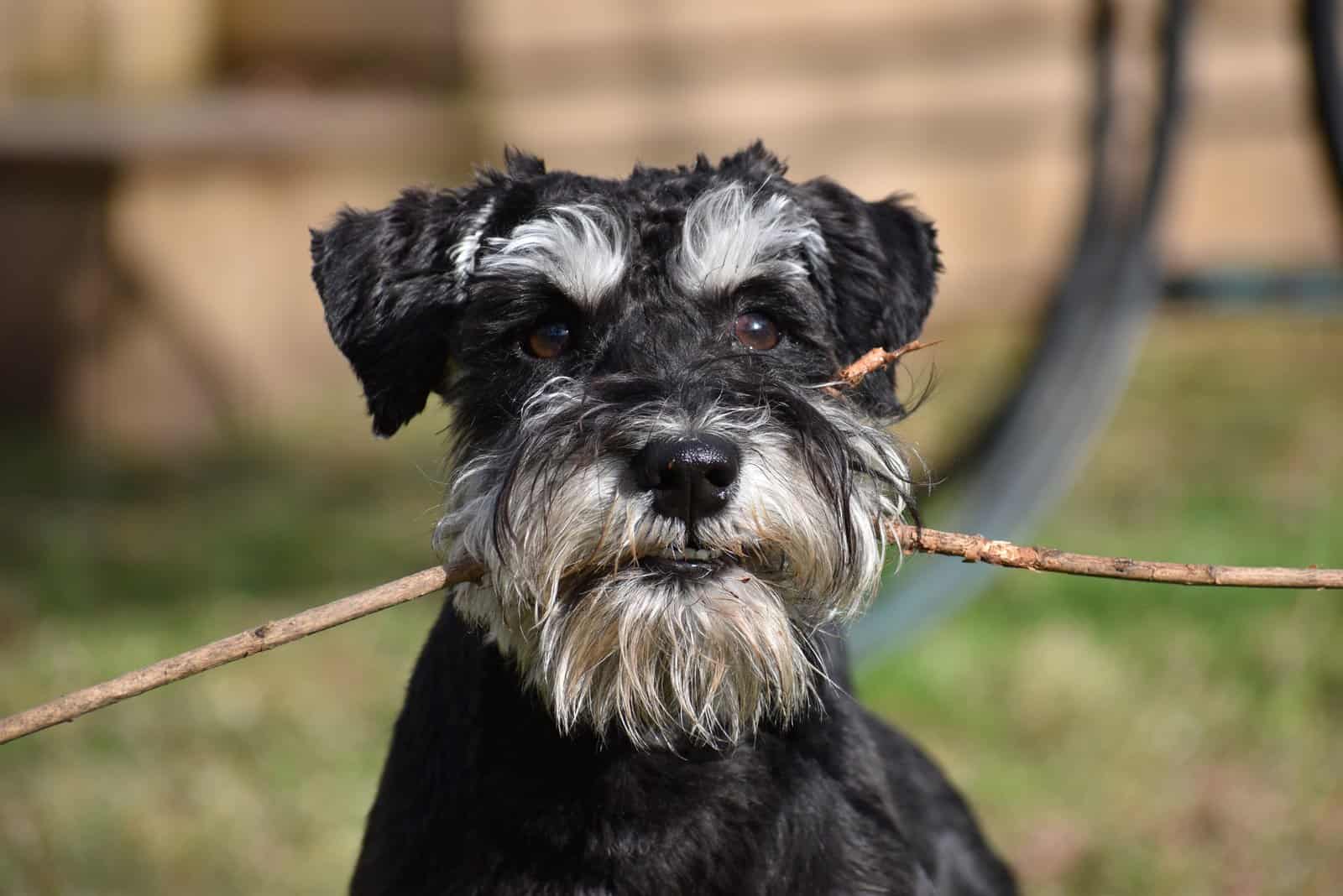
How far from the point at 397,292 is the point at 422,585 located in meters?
0.92

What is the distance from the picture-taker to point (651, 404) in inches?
125

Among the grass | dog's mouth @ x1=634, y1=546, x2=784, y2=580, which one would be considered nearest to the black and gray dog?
dog's mouth @ x1=634, y1=546, x2=784, y2=580

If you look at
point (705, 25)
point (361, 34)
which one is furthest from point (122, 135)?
point (705, 25)

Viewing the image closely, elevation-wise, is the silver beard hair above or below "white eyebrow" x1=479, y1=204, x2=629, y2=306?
below

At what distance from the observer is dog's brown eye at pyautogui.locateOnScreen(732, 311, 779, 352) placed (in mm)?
3711

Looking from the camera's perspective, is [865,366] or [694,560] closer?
[694,560]

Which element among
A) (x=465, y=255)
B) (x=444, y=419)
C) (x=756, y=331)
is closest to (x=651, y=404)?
(x=756, y=331)

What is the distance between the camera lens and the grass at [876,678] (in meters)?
5.50

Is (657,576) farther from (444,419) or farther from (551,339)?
(444,419)

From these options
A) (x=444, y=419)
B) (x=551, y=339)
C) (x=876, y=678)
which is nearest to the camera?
(x=551, y=339)

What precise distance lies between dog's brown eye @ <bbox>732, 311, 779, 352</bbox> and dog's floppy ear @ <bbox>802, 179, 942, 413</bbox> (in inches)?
8.2

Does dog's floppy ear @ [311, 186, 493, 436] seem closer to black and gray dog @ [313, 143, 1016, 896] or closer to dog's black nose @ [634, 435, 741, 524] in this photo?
black and gray dog @ [313, 143, 1016, 896]

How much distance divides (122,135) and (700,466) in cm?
869

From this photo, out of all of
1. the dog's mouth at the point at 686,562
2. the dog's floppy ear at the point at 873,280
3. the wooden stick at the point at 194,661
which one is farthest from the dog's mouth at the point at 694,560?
the dog's floppy ear at the point at 873,280
